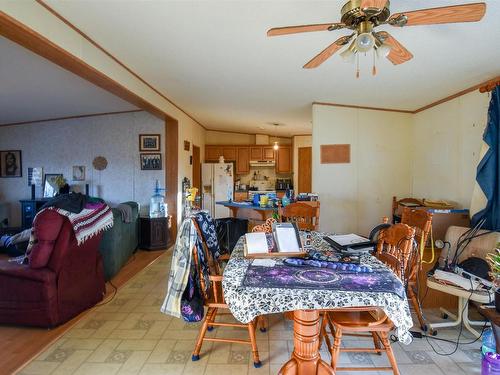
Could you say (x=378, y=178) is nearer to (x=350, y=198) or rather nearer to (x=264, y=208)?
(x=350, y=198)

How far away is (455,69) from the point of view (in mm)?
2717

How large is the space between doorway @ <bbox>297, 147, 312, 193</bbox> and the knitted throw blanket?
504 cm

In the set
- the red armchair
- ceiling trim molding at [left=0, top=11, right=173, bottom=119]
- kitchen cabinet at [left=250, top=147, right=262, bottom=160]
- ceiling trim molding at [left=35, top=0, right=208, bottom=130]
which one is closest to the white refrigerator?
kitchen cabinet at [left=250, top=147, right=262, bottom=160]

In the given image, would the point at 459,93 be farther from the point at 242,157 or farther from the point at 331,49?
the point at 242,157

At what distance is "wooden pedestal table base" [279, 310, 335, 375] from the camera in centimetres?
148

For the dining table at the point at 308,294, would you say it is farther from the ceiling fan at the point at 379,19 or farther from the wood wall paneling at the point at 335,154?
the wood wall paneling at the point at 335,154

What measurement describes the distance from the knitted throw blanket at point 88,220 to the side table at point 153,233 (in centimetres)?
172

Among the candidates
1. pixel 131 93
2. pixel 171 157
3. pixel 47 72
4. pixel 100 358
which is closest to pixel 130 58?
pixel 131 93

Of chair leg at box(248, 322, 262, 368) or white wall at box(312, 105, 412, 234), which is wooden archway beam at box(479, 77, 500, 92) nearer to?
white wall at box(312, 105, 412, 234)

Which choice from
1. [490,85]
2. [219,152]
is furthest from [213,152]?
[490,85]

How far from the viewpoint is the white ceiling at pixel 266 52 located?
6.56ft

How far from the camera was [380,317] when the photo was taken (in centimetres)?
160

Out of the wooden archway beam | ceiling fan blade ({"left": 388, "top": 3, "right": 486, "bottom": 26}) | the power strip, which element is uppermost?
the wooden archway beam

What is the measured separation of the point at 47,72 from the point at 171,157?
2087 mm
